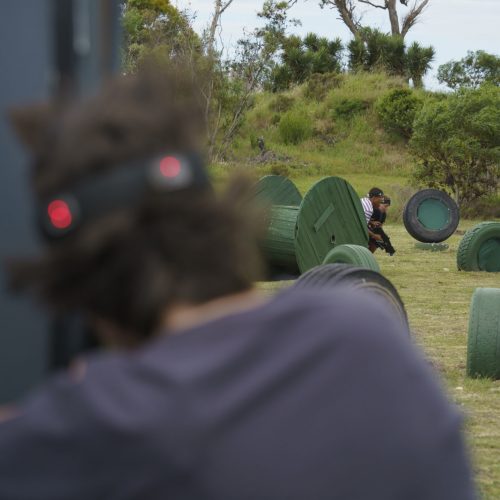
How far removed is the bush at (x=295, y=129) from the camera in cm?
4184

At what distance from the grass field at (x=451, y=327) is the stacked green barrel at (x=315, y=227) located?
0.54 meters

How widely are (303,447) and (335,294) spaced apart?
236 mm

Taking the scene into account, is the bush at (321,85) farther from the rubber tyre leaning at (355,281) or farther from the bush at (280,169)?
the rubber tyre leaning at (355,281)

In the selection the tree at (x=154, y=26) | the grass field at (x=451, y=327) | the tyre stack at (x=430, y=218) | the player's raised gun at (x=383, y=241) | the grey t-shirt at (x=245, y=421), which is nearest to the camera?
the grey t-shirt at (x=245, y=421)

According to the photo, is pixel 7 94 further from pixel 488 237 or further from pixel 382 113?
pixel 382 113

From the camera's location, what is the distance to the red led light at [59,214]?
1344mm

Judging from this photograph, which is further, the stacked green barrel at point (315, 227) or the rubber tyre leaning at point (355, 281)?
the stacked green barrel at point (315, 227)

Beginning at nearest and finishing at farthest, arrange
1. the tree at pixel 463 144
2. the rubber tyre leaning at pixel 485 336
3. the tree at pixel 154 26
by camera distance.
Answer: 1. the rubber tyre leaning at pixel 485 336
2. the tree at pixel 463 144
3. the tree at pixel 154 26

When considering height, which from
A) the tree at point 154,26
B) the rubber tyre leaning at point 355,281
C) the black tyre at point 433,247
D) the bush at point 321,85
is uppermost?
the tree at point 154,26

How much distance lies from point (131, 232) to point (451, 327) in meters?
9.46

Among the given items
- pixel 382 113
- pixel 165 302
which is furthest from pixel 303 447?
pixel 382 113

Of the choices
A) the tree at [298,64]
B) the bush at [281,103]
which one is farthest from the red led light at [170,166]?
the tree at [298,64]

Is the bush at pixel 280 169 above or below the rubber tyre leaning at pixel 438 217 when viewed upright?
above

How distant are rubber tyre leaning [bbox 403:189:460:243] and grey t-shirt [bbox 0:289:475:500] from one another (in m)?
19.4
